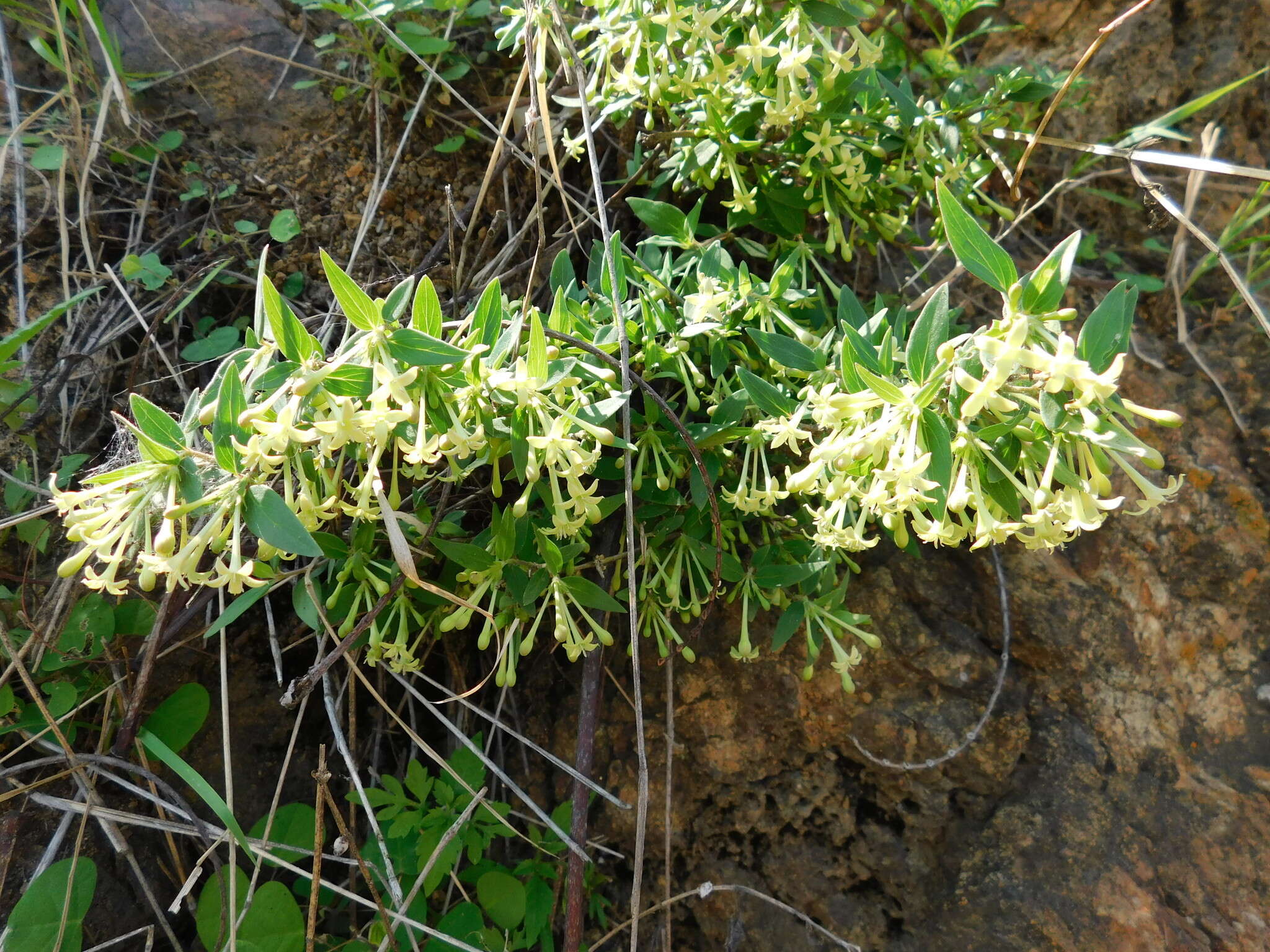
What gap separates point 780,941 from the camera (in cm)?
175

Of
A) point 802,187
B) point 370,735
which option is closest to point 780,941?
point 370,735

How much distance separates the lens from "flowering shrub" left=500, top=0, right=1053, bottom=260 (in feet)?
4.85

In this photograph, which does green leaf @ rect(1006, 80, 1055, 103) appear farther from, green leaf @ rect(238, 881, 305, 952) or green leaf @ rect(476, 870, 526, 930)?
green leaf @ rect(238, 881, 305, 952)

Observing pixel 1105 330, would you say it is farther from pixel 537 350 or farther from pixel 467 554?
pixel 467 554

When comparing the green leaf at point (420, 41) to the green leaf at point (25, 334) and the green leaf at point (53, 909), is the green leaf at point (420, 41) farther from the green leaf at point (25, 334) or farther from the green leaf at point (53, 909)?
the green leaf at point (53, 909)

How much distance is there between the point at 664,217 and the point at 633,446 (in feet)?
2.07

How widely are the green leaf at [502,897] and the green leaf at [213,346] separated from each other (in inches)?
51.6

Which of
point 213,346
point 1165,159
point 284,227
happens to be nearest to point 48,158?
point 284,227

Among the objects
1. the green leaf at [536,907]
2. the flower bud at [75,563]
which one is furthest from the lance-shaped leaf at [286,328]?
the green leaf at [536,907]

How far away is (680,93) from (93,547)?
130cm

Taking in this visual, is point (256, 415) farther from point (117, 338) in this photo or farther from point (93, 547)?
point (117, 338)

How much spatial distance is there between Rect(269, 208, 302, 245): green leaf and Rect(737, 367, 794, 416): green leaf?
4.24ft

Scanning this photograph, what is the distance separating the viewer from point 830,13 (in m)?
1.46

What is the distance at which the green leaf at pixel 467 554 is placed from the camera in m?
1.42
